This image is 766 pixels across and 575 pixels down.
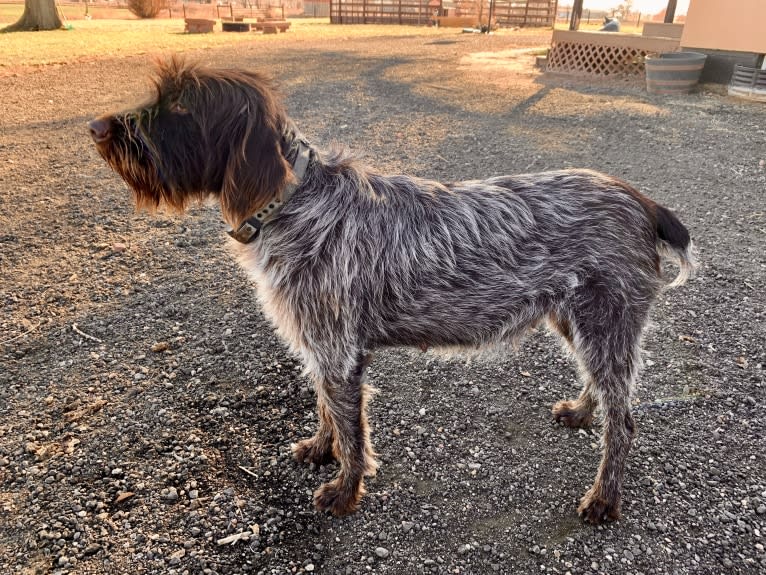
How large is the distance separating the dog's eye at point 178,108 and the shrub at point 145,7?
44732mm

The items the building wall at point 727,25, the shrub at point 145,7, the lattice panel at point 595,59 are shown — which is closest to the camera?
the building wall at point 727,25

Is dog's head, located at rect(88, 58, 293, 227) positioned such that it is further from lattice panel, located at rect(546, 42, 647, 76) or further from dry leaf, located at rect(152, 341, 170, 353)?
lattice panel, located at rect(546, 42, 647, 76)

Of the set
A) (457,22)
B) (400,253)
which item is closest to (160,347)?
(400,253)

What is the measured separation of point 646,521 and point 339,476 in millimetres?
1835

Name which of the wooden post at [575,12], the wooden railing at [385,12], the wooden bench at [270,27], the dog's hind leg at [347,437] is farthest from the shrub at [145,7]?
the dog's hind leg at [347,437]

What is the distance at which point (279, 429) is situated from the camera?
376cm

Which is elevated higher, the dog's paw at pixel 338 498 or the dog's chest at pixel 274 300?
the dog's chest at pixel 274 300

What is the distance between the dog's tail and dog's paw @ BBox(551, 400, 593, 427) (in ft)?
4.00

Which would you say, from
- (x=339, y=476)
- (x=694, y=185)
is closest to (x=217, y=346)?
(x=339, y=476)

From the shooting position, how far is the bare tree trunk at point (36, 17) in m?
23.0

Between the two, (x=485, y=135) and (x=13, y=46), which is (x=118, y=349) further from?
(x=13, y=46)

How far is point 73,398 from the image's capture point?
3834mm

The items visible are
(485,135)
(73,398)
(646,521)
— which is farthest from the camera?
(485,135)

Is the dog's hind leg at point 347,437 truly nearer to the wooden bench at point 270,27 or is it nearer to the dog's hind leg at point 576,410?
the dog's hind leg at point 576,410
